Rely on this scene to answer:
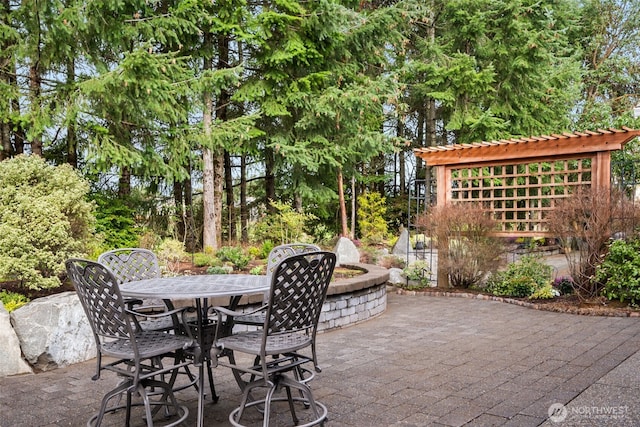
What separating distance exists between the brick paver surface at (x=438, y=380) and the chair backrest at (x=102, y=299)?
62cm

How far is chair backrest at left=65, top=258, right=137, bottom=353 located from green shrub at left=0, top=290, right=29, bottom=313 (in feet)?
6.10

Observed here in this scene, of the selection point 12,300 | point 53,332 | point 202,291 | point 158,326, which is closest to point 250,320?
point 158,326

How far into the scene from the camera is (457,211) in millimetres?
6621

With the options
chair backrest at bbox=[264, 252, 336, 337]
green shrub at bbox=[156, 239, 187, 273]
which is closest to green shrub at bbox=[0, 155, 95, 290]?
green shrub at bbox=[156, 239, 187, 273]

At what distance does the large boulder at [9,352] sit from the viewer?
3357 millimetres

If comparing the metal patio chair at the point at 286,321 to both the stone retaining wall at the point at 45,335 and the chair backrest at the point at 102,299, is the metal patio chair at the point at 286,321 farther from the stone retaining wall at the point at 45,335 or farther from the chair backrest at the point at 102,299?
the stone retaining wall at the point at 45,335

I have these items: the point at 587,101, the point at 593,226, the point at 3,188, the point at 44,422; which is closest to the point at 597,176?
the point at 593,226

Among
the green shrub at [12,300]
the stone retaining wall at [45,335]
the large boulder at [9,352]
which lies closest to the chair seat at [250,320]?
the stone retaining wall at [45,335]

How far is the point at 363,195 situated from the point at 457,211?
21.3 ft

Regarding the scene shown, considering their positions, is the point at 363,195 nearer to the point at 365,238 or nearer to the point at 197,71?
the point at 365,238

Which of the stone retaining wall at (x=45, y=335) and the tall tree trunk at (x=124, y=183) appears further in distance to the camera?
the tall tree trunk at (x=124, y=183)

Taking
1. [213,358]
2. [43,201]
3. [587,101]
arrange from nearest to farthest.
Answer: [213,358]
[43,201]
[587,101]

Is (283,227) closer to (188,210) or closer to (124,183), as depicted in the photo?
(188,210)

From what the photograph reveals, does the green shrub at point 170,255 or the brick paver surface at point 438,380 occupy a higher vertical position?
the green shrub at point 170,255
